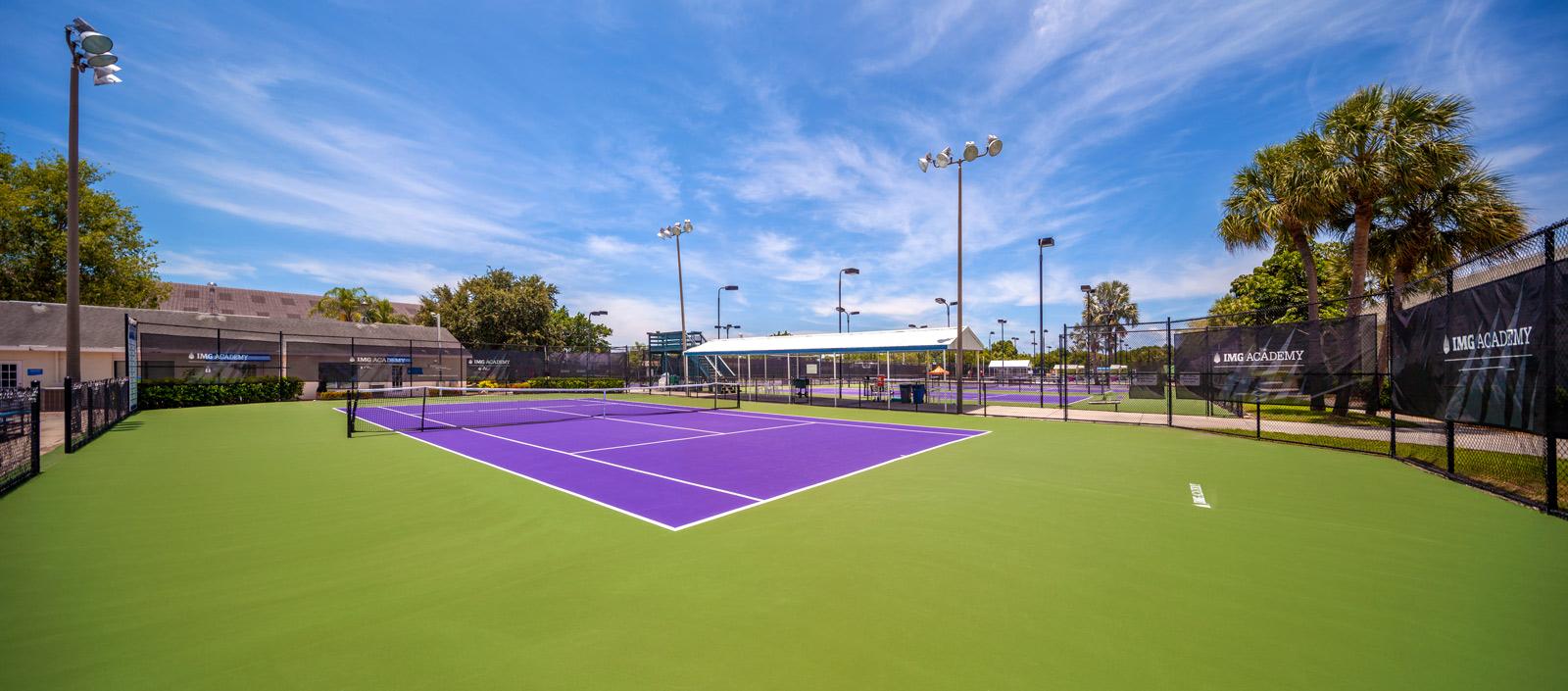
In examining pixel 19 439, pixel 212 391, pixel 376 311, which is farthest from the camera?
pixel 376 311

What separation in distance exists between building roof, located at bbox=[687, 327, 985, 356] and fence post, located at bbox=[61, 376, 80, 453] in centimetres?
2230

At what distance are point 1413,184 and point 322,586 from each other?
1039 inches

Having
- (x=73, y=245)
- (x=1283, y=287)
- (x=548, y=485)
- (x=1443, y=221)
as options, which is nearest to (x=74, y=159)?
(x=73, y=245)

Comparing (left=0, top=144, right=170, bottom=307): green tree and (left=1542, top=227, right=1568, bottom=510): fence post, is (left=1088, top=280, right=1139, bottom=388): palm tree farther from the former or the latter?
(left=0, top=144, right=170, bottom=307): green tree

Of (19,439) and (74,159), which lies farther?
(74,159)

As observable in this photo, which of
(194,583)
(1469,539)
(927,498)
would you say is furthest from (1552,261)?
(194,583)

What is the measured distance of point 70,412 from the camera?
11234 mm

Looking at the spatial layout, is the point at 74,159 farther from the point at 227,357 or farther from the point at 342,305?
the point at 342,305

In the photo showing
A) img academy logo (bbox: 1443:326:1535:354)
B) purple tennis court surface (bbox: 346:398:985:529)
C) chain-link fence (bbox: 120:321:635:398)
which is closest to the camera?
img academy logo (bbox: 1443:326:1535:354)

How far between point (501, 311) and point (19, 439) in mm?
43192

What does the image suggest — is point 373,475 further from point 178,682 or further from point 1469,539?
point 1469,539

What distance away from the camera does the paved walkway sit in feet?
40.2

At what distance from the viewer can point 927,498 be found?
7.50 m

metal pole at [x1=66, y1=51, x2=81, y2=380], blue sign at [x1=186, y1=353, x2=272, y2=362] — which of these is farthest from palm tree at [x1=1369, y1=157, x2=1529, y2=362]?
blue sign at [x1=186, y1=353, x2=272, y2=362]
